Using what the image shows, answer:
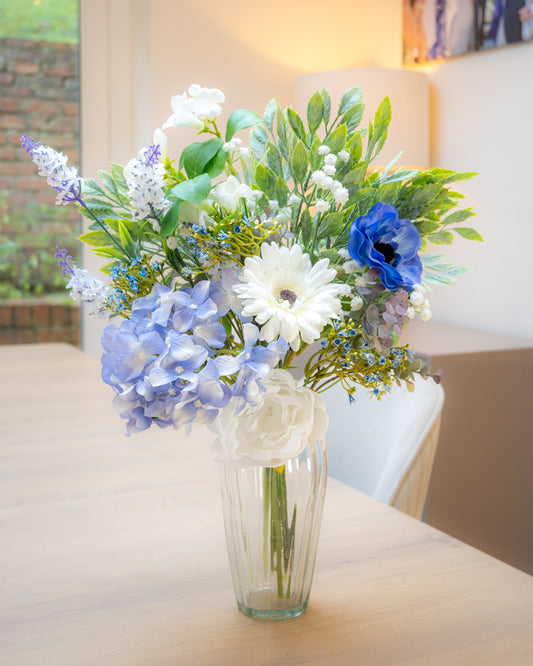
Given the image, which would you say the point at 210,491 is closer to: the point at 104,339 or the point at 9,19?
the point at 104,339

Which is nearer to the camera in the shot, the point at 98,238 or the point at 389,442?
the point at 98,238

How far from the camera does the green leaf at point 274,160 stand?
62cm

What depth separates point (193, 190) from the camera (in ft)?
1.88

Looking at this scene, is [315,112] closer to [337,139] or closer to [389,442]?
[337,139]

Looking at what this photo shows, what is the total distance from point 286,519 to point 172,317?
0.69 feet

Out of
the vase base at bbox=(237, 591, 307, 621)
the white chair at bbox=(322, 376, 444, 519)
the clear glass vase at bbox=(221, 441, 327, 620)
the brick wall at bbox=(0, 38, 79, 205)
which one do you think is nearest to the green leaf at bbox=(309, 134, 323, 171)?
the clear glass vase at bbox=(221, 441, 327, 620)

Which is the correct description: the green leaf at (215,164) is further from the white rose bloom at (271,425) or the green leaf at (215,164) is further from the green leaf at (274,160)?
the white rose bloom at (271,425)

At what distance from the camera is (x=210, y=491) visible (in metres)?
1.00

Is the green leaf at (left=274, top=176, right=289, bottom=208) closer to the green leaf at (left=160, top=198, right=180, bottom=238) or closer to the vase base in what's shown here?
the green leaf at (left=160, top=198, right=180, bottom=238)

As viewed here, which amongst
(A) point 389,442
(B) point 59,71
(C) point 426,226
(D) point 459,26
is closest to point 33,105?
(B) point 59,71

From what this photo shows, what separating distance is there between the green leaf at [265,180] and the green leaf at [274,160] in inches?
0.5

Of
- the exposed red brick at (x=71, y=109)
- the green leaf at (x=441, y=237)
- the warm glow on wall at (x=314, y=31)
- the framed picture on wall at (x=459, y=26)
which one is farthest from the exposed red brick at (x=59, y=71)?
the green leaf at (x=441, y=237)

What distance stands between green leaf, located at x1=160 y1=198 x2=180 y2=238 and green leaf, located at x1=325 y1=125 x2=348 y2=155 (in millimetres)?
134

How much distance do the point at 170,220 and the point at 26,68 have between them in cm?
256
